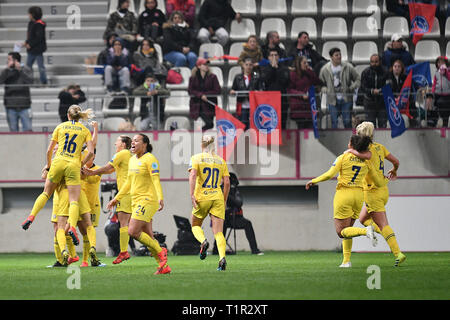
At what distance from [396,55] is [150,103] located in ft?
19.0

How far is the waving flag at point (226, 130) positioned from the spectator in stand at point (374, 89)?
2.78 m

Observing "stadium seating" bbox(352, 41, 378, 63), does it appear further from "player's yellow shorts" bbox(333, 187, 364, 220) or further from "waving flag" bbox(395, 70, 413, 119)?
"player's yellow shorts" bbox(333, 187, 364, 220)

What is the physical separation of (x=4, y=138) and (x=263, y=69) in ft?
20.2

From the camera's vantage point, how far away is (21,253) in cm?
1983

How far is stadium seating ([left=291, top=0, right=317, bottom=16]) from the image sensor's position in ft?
77.3

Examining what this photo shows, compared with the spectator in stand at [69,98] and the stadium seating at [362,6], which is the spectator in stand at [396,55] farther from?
the spectator in stand at [69,98]

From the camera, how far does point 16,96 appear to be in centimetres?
1942

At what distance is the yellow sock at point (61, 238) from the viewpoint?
501 inches

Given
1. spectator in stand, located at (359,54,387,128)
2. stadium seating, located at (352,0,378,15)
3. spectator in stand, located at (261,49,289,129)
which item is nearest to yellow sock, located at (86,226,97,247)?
spectator in stand, located at (261,49,289,129)

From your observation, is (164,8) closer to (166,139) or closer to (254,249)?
(166,139)

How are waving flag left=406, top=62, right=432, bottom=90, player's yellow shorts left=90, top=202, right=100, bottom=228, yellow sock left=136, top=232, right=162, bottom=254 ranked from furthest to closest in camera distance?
waving flag left=406, top=62, right=432, bottom=90 < player's yellow shorts left=90, top=202, right=100, bottom=228 < yellow sock left=136, top=232, right=162, bottom=254

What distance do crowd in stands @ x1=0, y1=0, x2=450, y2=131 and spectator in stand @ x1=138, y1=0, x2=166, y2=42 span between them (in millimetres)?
25

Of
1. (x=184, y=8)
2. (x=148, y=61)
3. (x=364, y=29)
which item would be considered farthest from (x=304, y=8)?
(x=148, y=61)

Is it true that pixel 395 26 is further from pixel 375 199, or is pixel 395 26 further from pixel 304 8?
pixel 375 199
